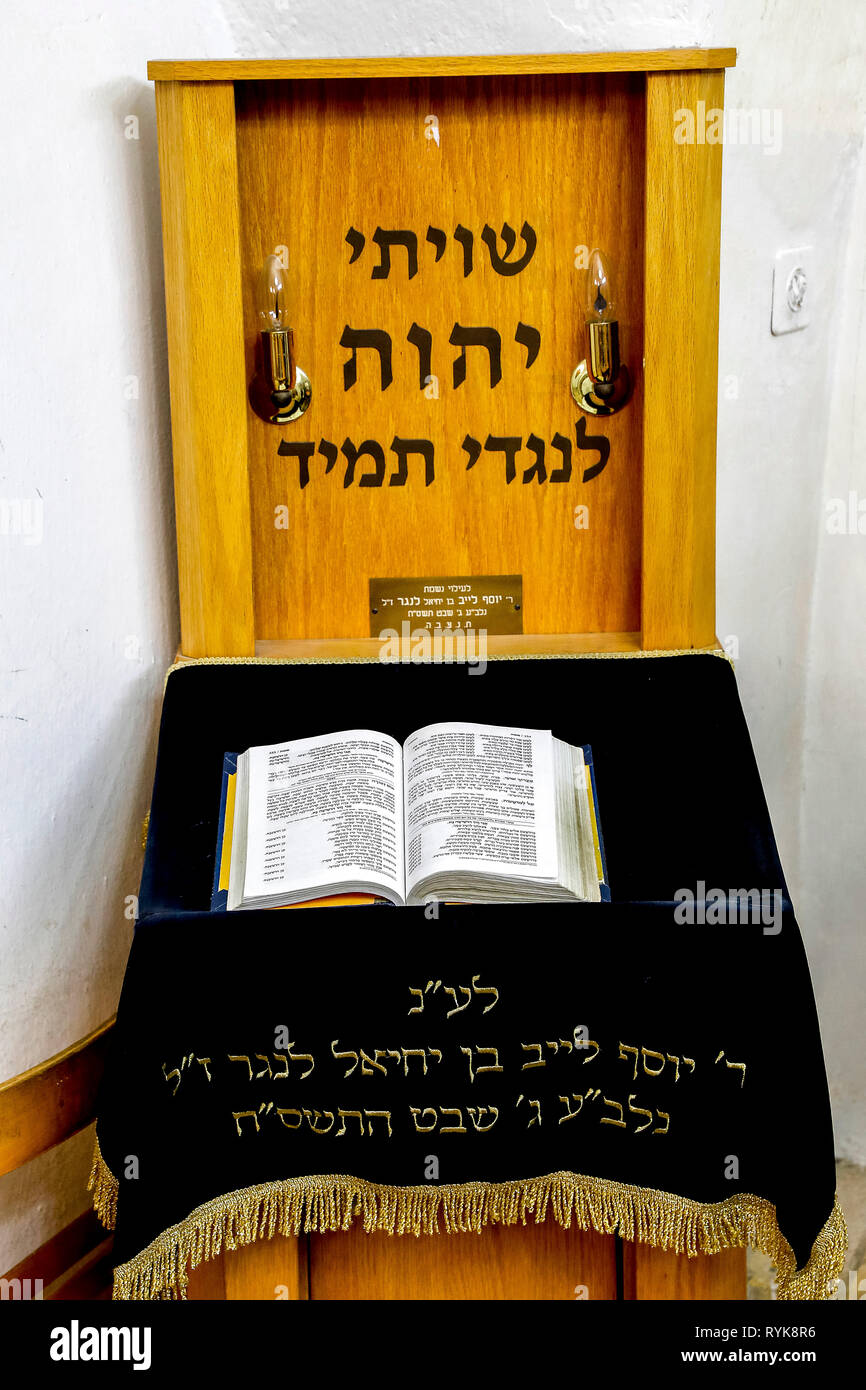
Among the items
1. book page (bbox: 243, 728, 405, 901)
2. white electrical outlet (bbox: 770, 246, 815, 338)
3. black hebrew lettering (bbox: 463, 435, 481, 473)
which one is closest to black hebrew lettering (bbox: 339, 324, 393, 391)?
black hebrew lettering (bbox: 463, 435, 481, 473)

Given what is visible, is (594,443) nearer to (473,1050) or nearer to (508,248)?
(508,248)

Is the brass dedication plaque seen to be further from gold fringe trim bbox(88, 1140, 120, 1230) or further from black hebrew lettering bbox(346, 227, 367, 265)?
gold fringe trim bbox(88, 1140, 120, 1230)

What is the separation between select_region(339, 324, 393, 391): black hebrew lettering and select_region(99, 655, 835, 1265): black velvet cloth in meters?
0.61

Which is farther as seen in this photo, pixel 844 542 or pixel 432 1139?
pixel 844 542

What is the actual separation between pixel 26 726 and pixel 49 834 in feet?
0.40

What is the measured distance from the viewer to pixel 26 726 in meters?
1.26

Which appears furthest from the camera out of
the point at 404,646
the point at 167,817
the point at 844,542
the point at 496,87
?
the point at 844,542

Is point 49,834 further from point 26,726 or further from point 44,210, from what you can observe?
point 44,210

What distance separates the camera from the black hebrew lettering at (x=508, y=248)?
1365 millimetres

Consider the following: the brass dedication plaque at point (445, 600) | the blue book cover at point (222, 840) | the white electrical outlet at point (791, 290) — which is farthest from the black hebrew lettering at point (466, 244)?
the blue book cover at point (222, 840)

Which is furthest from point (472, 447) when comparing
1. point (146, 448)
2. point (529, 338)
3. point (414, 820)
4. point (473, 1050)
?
point (473, 1050)

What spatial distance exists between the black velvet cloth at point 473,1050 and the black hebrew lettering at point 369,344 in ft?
2.01
